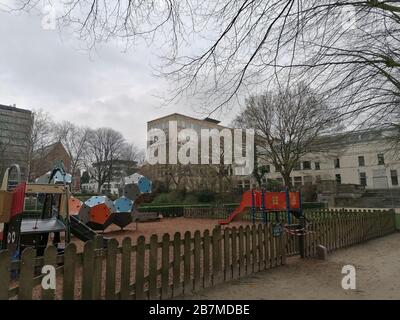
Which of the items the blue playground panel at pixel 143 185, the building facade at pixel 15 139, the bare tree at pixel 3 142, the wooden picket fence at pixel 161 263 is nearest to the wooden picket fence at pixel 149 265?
the wooden picket fence at pixel 161 263

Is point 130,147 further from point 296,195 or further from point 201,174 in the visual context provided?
point 296,195

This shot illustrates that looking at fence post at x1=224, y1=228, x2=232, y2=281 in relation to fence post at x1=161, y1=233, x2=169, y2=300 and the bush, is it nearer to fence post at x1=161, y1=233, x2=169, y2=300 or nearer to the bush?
fence post at x1=161, y1=233, x2=169, y2=300

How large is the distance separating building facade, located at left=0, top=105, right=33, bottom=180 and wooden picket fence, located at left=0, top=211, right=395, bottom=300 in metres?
33.1

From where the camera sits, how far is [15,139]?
3466cm

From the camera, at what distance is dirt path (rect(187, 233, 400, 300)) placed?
5.02m

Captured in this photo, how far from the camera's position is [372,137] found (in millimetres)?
11758

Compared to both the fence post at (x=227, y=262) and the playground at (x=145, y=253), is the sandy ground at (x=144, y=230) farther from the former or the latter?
the fence post at (x=227, y=262)

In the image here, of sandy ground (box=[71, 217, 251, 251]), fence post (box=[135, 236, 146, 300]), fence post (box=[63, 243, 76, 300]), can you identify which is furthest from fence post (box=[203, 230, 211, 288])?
sandy ground (box=[71, 217, 251, 251])

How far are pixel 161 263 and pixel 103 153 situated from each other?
5755 centimetres

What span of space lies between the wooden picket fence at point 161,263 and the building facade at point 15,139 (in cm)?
3313

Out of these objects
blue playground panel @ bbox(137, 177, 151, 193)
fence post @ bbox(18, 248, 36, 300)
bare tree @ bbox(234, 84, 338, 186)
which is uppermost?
bare tree @ bbox(234, 84, 338, 186)

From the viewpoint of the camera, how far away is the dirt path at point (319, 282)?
5020mm

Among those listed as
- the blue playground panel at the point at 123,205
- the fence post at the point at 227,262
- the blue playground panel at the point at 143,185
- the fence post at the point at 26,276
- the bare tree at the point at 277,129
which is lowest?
the fence post at the point at 227,262

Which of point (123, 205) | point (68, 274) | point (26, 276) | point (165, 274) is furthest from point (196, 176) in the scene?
point (26, 276)
